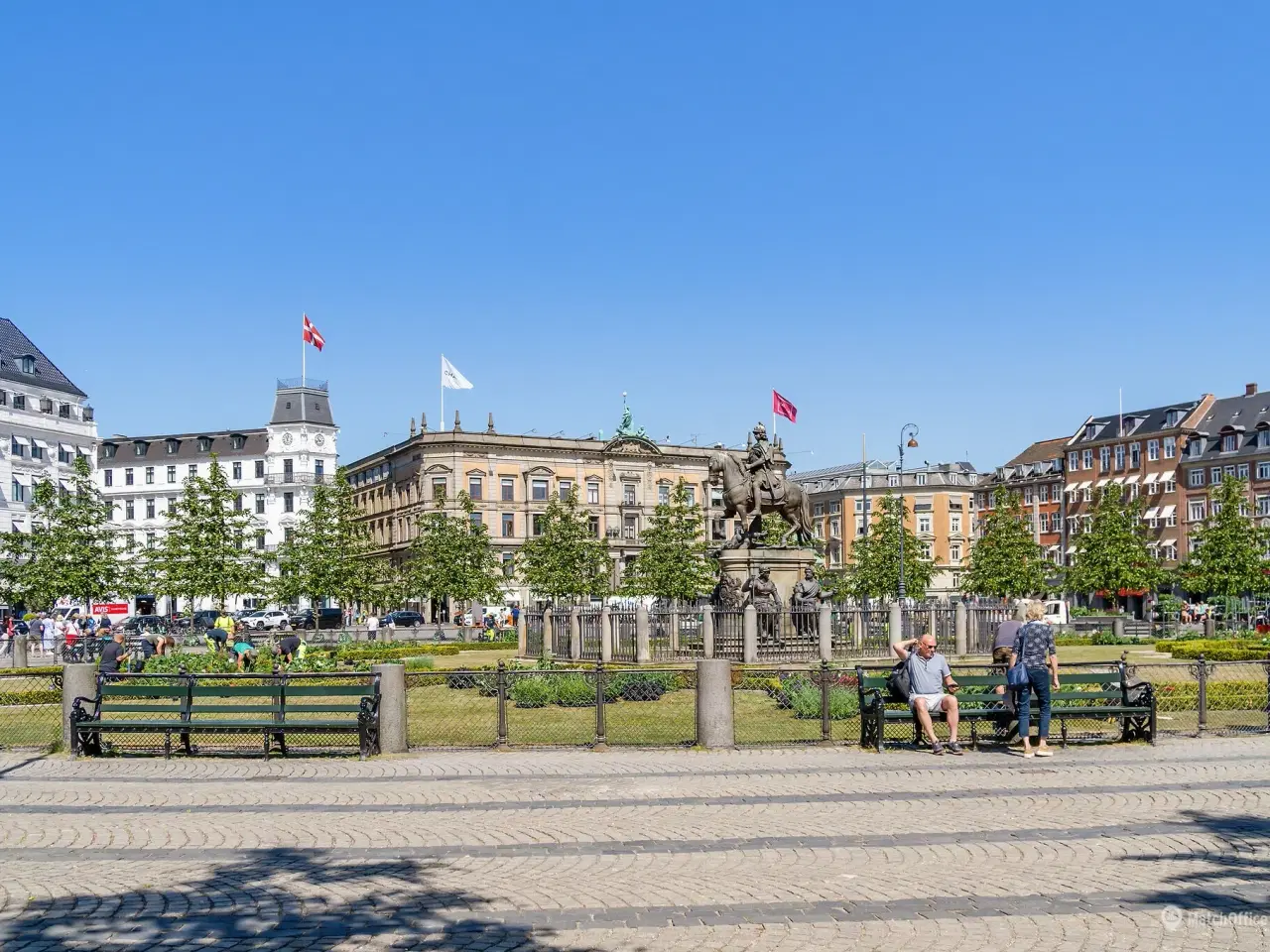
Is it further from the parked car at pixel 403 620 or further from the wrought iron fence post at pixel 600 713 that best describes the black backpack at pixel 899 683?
the parked car at pixel 403 620

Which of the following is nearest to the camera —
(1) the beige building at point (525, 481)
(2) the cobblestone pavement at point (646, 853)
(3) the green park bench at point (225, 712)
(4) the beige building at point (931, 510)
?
(2) the cobblestone pavement at point (646, 853)

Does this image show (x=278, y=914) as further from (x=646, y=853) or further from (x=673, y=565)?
(x=673, y=565)

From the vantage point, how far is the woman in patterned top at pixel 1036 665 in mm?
15781

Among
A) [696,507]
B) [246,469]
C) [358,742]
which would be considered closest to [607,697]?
[358,742]

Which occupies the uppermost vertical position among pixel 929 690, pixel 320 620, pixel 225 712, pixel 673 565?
pixel 673 565

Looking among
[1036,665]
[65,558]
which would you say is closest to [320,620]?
[65,558]

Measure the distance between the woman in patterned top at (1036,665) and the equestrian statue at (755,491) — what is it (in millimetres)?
16053

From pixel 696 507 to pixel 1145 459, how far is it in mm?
43964

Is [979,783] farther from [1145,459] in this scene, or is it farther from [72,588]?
[1145,459]

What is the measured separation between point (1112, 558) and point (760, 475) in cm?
4348

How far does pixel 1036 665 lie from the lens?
1582 centimetres

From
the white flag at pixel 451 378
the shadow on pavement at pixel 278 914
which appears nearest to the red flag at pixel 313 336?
the white flag at pixel 451 378

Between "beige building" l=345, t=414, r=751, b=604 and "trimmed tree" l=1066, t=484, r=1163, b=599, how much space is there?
38.9 m

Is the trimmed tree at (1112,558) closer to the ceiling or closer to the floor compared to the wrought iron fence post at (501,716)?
closer to the ceiling
